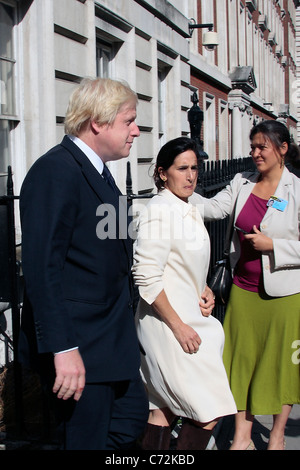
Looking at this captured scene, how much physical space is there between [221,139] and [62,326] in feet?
69.2

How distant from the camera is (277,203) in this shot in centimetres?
388

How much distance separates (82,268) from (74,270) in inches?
1.4

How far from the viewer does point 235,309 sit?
13.3 feet

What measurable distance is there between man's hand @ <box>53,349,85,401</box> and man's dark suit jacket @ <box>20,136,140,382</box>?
0.14ft

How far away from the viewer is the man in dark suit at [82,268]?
2.50 metres

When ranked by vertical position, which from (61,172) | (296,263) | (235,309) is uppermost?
(61,172)

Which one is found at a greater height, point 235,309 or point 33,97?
point 33,97

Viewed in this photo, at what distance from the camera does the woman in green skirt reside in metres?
3.87

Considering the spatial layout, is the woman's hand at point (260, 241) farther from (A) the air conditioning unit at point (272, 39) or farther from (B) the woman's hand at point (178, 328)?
(A) the air conditioning unit at point (272, 39)

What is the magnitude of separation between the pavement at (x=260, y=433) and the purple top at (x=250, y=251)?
0.99 metres

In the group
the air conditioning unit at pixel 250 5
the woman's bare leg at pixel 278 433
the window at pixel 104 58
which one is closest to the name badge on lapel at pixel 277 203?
the woman's bare leg at pixel 278 433
